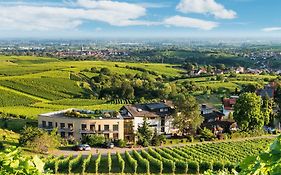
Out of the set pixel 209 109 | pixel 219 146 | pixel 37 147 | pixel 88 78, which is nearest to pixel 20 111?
pixel 37 147

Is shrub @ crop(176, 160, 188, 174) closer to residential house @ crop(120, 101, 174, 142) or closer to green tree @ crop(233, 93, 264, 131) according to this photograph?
residential house @ crop(120, 101, 174, 142)

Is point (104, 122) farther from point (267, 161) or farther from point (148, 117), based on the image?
point (267, 161)

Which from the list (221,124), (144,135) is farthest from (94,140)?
(221,124)

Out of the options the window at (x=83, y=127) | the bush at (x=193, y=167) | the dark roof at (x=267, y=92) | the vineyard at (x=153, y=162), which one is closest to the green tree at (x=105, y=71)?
the dark roof at (x=267, y=92)

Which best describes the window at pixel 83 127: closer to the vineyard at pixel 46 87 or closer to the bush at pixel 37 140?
the bush at pixel 37 140

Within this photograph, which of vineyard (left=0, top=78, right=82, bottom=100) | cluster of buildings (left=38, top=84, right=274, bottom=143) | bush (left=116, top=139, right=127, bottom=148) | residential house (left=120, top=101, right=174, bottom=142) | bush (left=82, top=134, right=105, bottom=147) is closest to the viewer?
bush (left=82, top=134, right=105, bottom=147)

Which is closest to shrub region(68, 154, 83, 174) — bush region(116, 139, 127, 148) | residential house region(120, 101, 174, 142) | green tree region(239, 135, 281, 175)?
bush region(116, 139, 127, 148)
